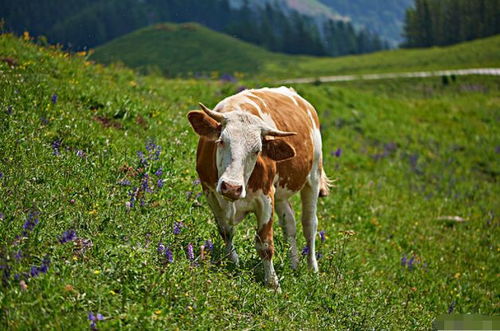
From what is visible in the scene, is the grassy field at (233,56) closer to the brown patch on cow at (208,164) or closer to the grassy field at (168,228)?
the grassy field at (168,228)

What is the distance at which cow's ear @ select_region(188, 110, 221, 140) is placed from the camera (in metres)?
6.72

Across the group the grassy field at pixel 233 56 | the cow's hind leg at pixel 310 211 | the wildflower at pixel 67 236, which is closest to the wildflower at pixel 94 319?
the wildflower at pixel 67 236

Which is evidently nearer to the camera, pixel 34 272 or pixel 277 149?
pixel 34 272

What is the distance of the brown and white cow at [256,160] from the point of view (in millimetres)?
6559

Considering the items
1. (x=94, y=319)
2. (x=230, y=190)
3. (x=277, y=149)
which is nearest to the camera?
(x=94, y=319)

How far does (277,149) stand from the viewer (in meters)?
7.03

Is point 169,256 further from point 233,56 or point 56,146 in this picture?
point 233,56

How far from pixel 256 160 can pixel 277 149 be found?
32 cm

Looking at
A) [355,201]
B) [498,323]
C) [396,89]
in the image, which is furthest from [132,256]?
[396,89]

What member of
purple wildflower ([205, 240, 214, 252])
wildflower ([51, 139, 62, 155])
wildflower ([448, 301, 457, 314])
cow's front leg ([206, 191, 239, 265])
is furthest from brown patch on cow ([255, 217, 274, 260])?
wildflower ([448, 301, 457, 314])

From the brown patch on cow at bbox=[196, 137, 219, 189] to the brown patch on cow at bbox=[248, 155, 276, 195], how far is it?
0.44 metres

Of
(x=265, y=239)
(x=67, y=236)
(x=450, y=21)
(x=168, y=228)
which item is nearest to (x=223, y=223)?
(x=265, y=239)

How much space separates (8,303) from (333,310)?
421 cm

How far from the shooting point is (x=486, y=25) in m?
134
